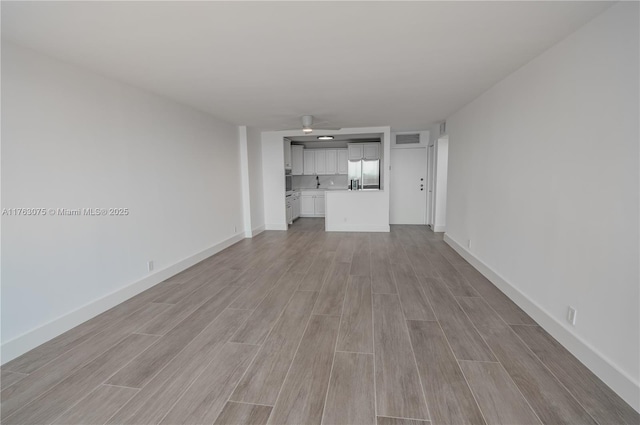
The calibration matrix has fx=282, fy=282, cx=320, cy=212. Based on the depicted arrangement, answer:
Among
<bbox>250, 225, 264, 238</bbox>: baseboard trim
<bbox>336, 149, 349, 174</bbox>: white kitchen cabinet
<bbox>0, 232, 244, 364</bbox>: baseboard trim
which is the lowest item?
<bbox>0, 232, 244, 364</bbox>: baseboard trim

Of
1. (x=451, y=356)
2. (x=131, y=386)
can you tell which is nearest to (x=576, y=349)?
(x=451, y=356)

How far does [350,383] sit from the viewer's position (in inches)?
71.0

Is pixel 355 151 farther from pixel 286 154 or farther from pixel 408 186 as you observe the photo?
pixel 286 154

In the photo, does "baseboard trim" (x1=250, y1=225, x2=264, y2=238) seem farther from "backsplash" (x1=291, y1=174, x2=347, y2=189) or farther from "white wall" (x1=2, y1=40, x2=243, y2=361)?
"backsplash" (x1=291, y1=174, x2=347, y2=189)

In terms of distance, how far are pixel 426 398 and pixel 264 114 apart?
14.2 feet

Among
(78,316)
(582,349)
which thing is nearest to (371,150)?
(582,349)

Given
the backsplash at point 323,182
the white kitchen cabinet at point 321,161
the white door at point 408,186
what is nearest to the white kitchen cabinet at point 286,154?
the white kitchen cabinet at point 321,161

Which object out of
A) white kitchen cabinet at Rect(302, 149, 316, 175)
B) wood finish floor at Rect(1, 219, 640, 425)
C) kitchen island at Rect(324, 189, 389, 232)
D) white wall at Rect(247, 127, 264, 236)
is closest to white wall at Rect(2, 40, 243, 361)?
wood finish floor at Rect(1, 219, 640, 425)

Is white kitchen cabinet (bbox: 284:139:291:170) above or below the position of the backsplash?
above

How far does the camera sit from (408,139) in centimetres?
703

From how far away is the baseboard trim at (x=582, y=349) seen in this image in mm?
1608

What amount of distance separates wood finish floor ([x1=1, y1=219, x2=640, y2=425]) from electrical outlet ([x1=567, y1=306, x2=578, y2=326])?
24 centimetres

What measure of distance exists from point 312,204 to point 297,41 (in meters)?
6.88

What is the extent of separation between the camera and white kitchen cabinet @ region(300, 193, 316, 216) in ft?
29.3
